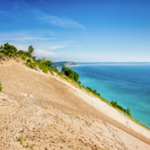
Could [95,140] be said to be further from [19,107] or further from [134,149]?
[19,107]

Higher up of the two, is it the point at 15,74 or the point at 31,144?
the point at 15,74

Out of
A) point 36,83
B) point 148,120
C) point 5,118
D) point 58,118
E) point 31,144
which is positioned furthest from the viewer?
point 148,120

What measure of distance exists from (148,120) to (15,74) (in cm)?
4562

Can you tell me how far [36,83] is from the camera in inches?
846

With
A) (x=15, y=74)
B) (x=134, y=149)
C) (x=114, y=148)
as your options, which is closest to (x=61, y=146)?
(x=114, y=148)

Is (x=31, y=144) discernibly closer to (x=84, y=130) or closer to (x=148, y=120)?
(x=84, y=130)

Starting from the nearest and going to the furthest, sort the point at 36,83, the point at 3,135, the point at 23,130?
the point at 3,135, the point at 23,130, the point at 36,83

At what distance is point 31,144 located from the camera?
7242 millimetres

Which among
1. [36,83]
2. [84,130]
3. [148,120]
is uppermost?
[36,83]

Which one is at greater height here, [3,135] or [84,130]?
[3,135]

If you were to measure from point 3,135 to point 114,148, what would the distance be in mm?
9149

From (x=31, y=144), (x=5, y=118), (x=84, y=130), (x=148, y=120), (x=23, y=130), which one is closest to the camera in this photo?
(x=31, y=144)

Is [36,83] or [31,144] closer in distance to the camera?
[31,144]

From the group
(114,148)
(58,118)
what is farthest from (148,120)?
(58,118)
